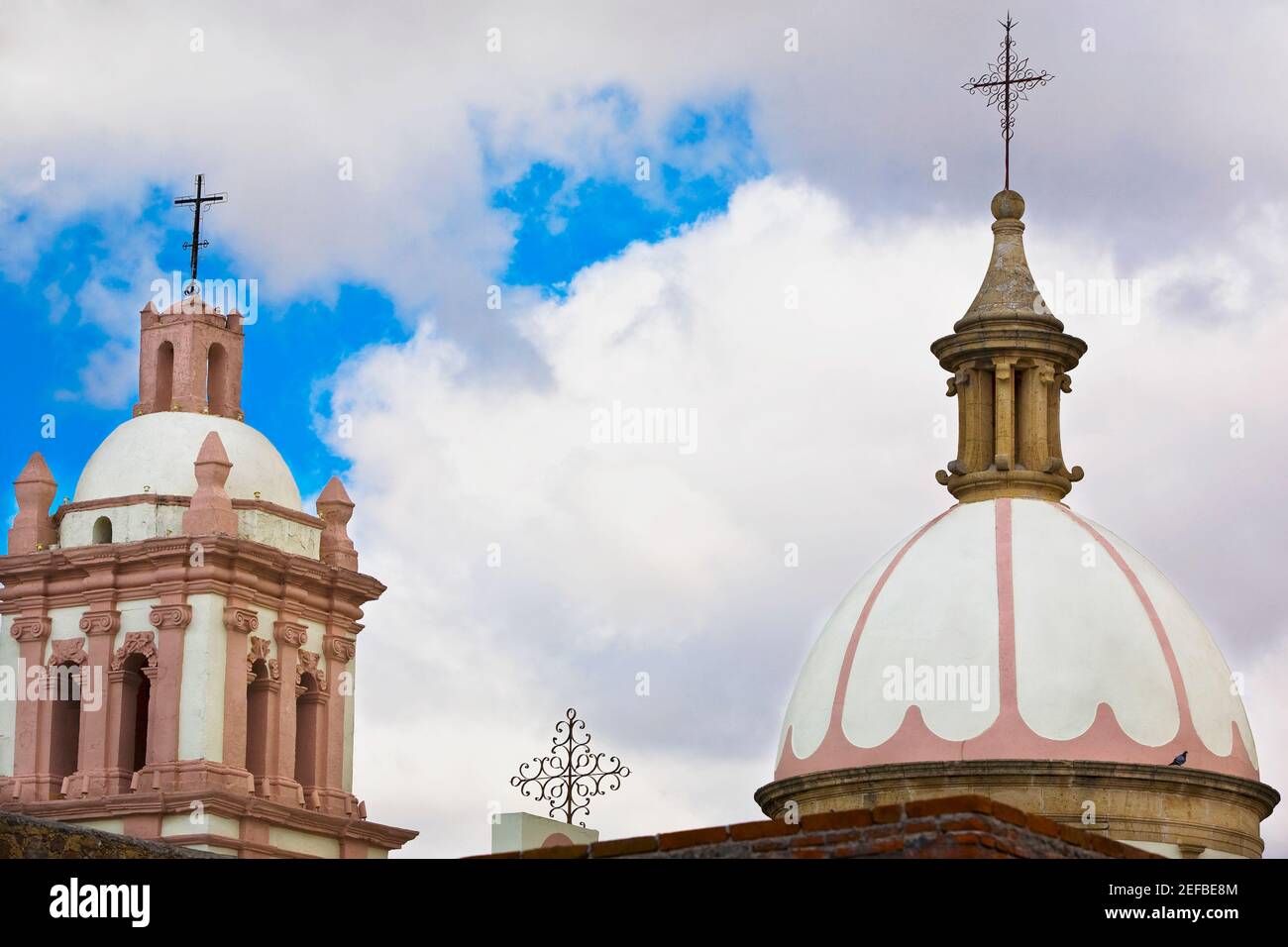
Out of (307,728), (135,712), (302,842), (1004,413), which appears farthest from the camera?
(307,728)

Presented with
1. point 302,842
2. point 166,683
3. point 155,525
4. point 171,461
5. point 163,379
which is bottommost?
point 302,842

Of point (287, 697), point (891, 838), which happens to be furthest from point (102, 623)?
point (891, 838)

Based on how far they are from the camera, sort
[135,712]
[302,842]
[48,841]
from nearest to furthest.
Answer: [48,841] < [302,842] < [135,712]

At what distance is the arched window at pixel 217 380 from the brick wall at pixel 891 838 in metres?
30.8

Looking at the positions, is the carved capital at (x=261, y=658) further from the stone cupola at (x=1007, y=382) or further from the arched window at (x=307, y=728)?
the stone cupola at (x=1007, y=382)

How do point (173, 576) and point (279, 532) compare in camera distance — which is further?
point (279, 532)

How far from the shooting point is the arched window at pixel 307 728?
45781 millimetres

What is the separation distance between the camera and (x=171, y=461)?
4569 cm

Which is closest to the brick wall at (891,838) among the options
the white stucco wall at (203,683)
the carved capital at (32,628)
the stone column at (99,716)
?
the white stucco wall at (203,683)

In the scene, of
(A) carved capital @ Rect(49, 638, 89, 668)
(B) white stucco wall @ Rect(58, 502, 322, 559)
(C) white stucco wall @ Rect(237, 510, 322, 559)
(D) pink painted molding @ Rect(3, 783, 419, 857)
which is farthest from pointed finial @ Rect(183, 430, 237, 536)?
(D) pink painted molding @ Rect(3, 783, 419, 857)

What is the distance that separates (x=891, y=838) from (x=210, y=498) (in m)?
30.2

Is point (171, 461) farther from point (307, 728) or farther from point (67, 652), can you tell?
point (307, 728)

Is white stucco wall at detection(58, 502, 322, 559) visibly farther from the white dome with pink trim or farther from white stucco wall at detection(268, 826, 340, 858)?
the white dome with pink trim
